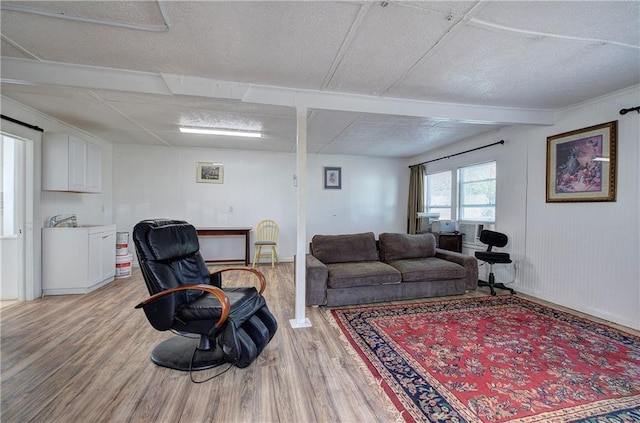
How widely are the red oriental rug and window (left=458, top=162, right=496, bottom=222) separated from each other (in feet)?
5.86

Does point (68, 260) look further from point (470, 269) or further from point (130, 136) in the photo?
point (470, 269)

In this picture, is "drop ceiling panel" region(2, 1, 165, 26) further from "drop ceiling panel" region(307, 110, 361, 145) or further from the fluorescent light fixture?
the fluorescent light fixture

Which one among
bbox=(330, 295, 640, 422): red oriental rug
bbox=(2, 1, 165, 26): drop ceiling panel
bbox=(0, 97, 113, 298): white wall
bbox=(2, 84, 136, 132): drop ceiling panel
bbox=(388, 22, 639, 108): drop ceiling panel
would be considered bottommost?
bbox=(330, 295, 640, 422): red oriental rug

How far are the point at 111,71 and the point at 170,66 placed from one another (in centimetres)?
56

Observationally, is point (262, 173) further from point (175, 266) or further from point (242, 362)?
point (242, 362)

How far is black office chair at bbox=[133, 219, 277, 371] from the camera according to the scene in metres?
1.88

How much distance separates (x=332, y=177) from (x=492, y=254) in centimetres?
340

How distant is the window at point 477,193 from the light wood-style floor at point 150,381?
337cm

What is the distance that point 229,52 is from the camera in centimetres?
215

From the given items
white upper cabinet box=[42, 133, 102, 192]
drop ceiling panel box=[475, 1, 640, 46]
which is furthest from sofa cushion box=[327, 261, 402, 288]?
white upper cabinet box=[42, 133, 102, 192]

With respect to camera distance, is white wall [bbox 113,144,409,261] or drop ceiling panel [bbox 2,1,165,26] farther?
white wall [bbox 113,144,409,261]

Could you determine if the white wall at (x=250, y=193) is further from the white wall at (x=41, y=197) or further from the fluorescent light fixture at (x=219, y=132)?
the fluorescent light fixture at (x=219, y=132)

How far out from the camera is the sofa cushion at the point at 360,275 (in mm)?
3281

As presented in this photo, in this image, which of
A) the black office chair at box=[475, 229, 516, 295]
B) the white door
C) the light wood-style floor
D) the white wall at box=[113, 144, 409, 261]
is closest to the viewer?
the light wood-style floor
